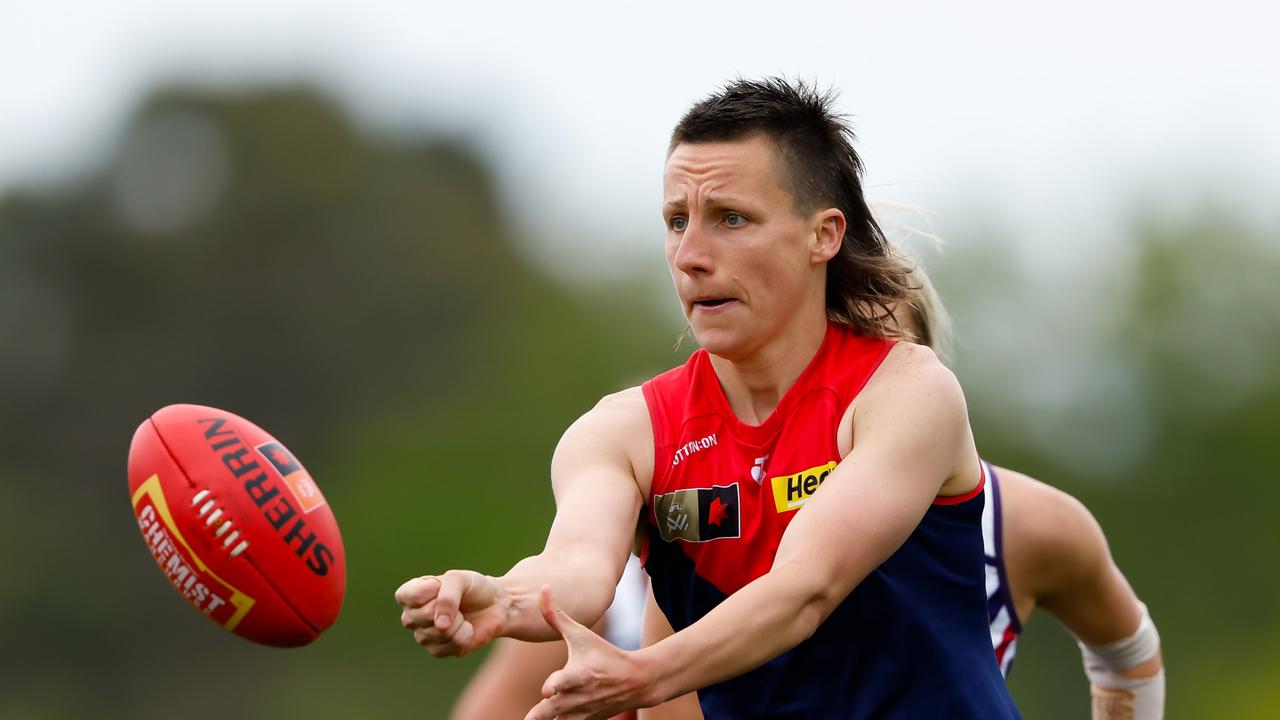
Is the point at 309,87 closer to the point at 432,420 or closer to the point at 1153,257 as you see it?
the point at 432,420

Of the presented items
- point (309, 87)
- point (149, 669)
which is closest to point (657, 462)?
point (149, 669)

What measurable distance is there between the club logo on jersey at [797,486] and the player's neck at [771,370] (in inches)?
9.5

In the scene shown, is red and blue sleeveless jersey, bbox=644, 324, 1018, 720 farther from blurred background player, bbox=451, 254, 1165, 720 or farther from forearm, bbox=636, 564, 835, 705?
blurred background player, bbox=451, 254, 1165, 720

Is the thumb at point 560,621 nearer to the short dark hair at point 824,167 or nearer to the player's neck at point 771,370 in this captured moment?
the player's neck at point 771,370

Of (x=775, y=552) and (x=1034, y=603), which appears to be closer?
(x=775, y=552)

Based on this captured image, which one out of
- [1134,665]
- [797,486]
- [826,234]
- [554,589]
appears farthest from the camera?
[1134,665]

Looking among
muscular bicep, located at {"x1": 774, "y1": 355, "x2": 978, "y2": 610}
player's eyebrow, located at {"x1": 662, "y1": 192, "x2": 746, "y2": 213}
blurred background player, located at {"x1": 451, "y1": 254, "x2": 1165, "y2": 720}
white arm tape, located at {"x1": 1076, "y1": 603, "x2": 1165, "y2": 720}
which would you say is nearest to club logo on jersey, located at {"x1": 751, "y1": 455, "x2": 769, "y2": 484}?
muscular bicep, located at {"x1": 774, "y1": 355, "x2": 978, "y2": 610}

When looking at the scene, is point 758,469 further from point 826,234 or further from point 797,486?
point 826,234

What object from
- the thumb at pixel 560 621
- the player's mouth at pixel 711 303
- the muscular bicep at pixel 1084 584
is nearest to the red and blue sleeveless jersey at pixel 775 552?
the player's mouth at pixel 711 303

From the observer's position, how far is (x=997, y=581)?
5.14 metres

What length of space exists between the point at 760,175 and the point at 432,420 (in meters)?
20.1

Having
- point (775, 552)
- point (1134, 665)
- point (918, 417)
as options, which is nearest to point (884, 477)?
point (918, 417)

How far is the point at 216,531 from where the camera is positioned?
4.34m

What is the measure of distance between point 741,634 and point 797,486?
2.06ft
